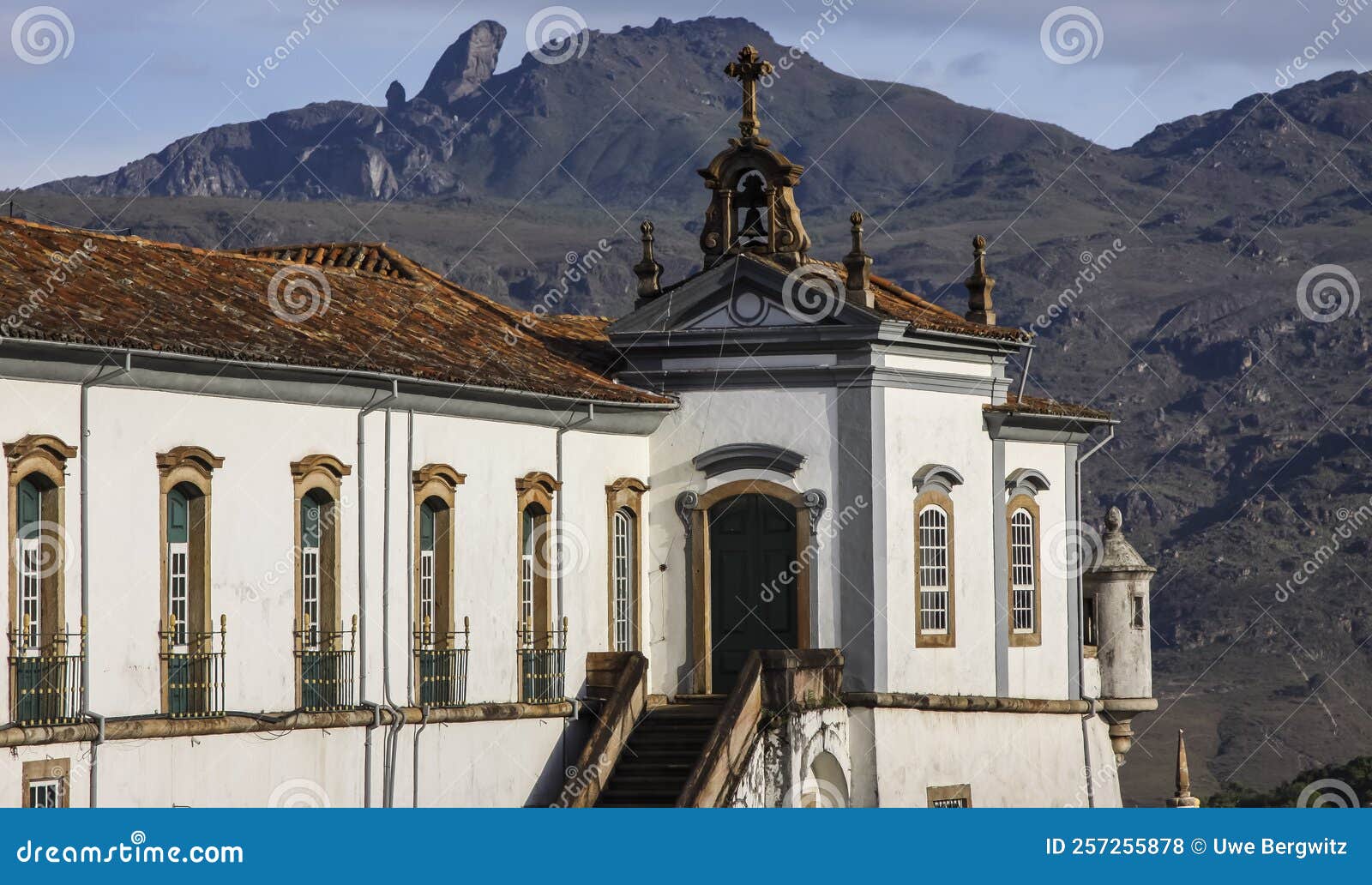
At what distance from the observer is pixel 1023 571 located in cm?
3644

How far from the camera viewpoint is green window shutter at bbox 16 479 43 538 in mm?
24203

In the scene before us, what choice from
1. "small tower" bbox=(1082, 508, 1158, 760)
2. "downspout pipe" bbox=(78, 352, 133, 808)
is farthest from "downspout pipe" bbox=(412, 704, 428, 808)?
"small tower" bbox=(1082, 508, 1158, 760)

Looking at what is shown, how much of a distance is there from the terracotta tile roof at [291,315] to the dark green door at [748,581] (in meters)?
2.01

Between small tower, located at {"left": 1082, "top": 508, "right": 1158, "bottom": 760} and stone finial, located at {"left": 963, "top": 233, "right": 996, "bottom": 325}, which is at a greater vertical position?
stone finial, located at {"left": 963, "top": 233, "right": 996, "bottom": 325}

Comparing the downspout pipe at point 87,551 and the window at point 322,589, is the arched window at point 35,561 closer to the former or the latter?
the downspout pipe at point 87,551

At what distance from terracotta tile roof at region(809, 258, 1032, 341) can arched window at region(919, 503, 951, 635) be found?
2413mm

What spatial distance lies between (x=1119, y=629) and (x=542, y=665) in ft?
36.0

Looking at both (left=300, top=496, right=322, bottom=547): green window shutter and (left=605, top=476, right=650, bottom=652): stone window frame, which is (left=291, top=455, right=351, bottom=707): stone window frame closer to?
(left=300, top=496, right=322, bottom=547): green window shutter

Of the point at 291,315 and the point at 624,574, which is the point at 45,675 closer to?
the point at 291,315

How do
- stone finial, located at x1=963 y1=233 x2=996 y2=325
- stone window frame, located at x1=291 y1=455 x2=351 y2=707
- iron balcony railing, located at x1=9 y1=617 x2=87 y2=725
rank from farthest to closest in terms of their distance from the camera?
stone finial, located at x1=963 y1=233 x2=996 y2=325, stone window frame, located at x1=291 y1=455 x2=351 y2=707, iron balcony railing, located at x1=9 y1=617 x2=87 y2=725

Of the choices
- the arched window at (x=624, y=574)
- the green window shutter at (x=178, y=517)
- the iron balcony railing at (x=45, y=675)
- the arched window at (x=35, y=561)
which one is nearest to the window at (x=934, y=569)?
the arched window at (x=624, y=574)

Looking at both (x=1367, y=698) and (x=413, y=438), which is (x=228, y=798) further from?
(x=1367, y=698)

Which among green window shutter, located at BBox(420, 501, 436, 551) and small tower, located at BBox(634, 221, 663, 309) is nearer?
green window shutter, located at BBox(420, 501, 436, 551)

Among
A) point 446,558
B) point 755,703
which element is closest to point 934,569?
point 755,703
